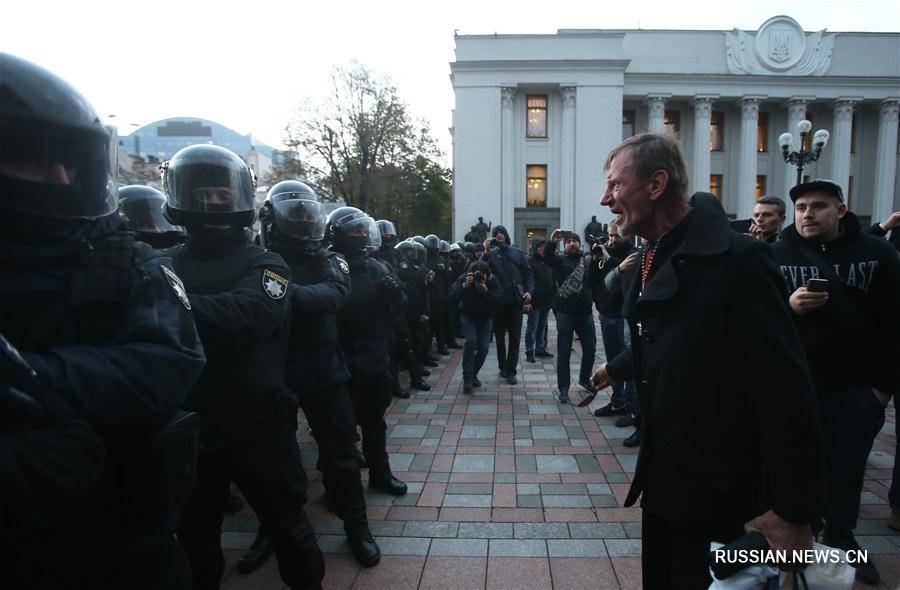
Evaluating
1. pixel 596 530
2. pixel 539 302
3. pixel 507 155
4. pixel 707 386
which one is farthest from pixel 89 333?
pixel 507 155

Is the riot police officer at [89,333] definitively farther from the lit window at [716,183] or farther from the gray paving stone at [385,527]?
the lit window at [716,183]

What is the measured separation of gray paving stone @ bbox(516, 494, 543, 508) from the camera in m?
3.66

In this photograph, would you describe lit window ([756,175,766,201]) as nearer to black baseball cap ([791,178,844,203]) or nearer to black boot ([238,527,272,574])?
black baseball cap ([791,178,844,203])

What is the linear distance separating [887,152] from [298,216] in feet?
138

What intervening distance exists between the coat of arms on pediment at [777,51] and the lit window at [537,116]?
12028 millimetres

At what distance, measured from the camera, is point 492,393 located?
685cm

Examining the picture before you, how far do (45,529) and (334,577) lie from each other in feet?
6.53

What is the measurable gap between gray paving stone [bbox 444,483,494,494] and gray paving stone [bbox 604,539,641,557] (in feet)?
3.33

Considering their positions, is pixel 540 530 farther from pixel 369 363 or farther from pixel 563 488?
pixel 369 363

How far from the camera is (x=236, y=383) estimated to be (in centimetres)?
229

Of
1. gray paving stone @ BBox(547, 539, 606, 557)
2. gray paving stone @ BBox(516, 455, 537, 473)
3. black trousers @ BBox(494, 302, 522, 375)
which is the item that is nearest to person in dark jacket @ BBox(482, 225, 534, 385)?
black trousers @ BBox(494, 302, 522, 375)

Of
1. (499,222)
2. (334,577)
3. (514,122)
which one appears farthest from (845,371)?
(514,122)

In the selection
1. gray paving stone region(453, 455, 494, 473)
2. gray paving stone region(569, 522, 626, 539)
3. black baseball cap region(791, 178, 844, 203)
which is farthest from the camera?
gray paving stone region(453, 455, 494, 473)

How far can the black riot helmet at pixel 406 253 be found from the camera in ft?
26.4
